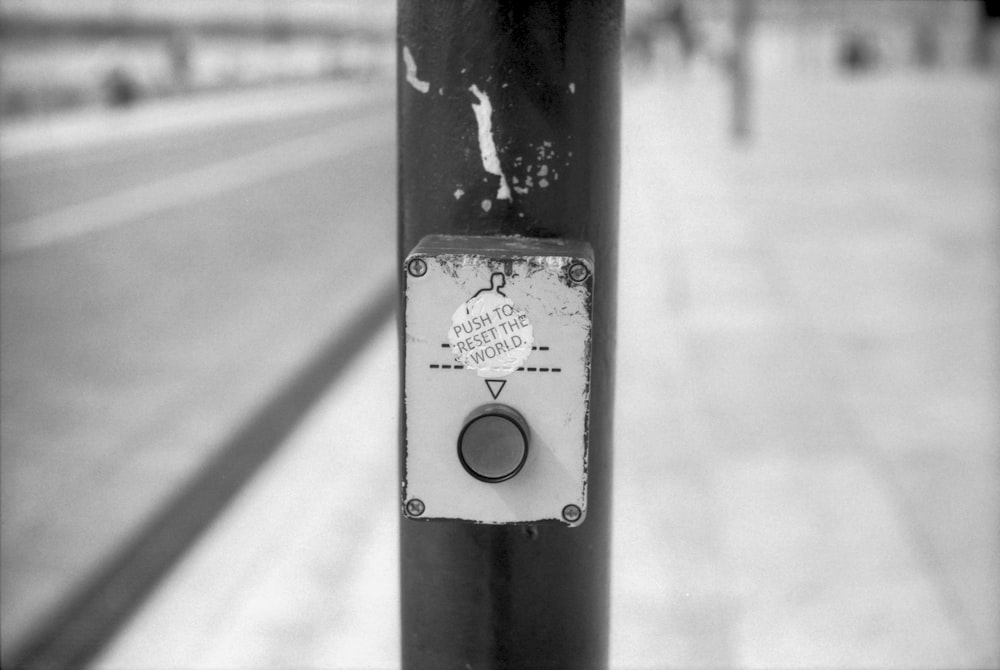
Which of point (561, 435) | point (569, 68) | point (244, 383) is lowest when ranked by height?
point (244, 383)

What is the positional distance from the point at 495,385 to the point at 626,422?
3.51 m

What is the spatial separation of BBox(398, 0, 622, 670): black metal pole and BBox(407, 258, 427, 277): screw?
144mm

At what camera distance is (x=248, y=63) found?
56.6 m

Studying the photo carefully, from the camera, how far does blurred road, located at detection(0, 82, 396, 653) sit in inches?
159

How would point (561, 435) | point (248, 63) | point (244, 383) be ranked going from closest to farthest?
point (561, 435), point (244, 383), point (248, 63)

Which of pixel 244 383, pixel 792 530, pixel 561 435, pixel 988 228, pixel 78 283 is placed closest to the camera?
pixel 561 435

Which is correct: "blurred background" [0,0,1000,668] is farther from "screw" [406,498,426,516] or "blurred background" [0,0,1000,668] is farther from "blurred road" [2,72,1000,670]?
"screw" [406,498,426,516]

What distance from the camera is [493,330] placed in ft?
3.67

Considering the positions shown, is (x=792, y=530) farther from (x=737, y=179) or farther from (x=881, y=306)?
(x=737, y=179)

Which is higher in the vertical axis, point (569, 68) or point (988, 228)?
point (569, 68)

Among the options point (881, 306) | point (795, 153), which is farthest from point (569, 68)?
point (795, 153)

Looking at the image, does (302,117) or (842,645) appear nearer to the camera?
(842,645)

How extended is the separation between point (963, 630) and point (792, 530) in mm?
684

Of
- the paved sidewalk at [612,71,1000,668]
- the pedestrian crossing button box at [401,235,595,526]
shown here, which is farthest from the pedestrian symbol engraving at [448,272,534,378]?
the paved sidewalk at [612,71,1000,668]
